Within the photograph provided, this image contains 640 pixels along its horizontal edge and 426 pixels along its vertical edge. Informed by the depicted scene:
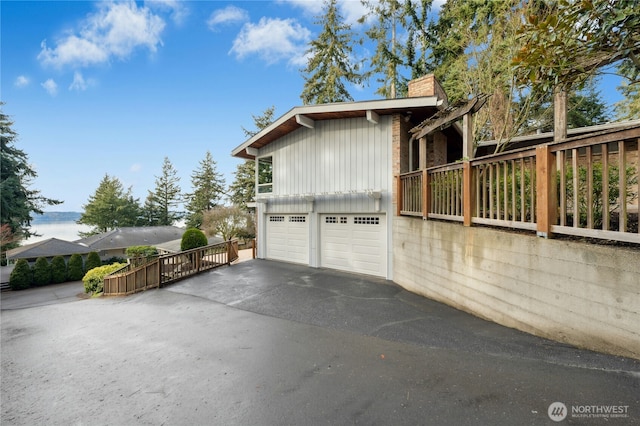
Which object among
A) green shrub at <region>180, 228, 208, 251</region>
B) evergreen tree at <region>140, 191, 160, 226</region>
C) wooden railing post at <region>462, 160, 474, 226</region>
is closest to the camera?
wooden railing post at <region>462, 160, 474, 226</region>

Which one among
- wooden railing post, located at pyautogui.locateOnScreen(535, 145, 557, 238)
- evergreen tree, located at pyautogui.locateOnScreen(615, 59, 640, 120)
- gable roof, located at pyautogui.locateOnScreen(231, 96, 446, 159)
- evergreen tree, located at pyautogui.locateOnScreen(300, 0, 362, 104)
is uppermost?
evergreen tree, located at pyautogui.locateOnScreen(300, 0, 362, 104)

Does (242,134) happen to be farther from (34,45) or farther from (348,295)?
(348,295)

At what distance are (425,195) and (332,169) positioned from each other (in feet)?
12.1

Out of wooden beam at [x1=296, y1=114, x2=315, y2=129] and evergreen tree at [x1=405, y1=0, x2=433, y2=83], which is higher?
evergreen tree at [x1=405, y1=0, x2=433, y2=83]

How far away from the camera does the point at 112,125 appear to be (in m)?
27.8

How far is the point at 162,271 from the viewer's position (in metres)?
8.20

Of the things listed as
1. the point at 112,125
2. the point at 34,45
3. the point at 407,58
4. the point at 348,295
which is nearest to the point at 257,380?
the point at 348,295

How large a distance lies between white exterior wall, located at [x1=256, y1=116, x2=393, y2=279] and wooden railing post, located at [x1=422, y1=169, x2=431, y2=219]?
5.60 ft

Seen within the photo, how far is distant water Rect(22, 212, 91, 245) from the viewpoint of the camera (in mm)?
25797

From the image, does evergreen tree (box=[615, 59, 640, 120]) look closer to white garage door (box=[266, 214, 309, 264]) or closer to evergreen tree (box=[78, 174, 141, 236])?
white garage door (box=[266, 214, 309, 264])

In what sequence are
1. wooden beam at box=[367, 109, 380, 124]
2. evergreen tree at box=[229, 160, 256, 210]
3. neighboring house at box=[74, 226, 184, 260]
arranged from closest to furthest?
wooden beam at box=[367, 109, 380, 124]
neighboring house at box=[74, 226, 184, 260]
evergreen tree at box=[229, 160, 256, 210]

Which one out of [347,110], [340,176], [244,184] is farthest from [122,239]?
[347,110]

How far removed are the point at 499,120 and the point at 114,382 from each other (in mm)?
15854

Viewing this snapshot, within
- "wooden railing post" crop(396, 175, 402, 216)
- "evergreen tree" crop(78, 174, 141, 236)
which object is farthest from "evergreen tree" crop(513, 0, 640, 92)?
"evergreen tree" crop(78, 174, 141, 236)
